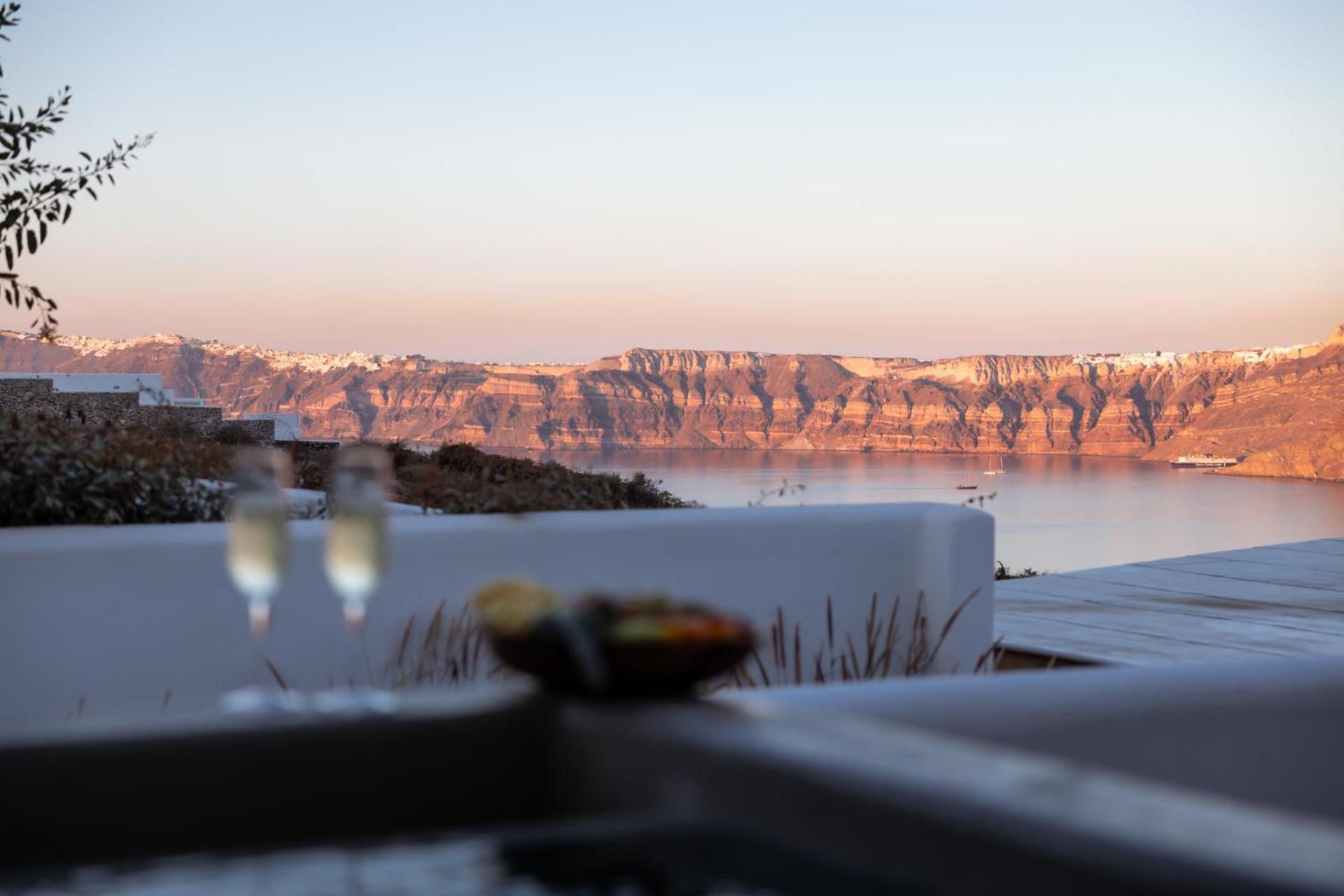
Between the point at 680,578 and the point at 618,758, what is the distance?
340 cm

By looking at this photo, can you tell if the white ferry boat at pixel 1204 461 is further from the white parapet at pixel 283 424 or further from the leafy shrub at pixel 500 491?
the leafy shrub at pixel 500 491

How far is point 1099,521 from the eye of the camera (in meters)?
38.4

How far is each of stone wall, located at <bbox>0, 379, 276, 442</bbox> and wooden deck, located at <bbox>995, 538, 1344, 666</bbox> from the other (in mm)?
7626

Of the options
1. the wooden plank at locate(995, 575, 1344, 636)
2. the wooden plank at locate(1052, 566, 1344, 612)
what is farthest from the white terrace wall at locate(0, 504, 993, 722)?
the wooden plank at locate(1052, 566, 1344, 612)

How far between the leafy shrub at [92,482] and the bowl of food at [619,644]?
3.40 meters

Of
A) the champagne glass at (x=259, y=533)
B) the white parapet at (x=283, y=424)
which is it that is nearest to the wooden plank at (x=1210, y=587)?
the champagne glass at (x=259, y=533)

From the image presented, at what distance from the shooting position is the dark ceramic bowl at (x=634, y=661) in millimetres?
1757

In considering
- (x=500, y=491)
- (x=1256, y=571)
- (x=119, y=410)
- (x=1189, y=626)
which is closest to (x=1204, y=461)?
(x=119, y=410)

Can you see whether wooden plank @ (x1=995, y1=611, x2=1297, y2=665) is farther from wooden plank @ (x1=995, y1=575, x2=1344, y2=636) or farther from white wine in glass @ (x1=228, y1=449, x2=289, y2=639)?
white wine in glass @ (x1=228, y1=449, x2=289, y2=639)

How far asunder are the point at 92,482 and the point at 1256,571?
6.80 metres

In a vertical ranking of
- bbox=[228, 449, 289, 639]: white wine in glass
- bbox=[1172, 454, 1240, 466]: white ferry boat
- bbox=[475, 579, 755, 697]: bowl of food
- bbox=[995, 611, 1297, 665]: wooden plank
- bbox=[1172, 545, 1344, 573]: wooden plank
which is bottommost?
bbox=[1172, 454, 1240, 466]: white ferry boat

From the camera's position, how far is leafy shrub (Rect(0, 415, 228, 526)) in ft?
15.4

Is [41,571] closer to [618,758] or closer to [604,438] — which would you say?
[618,758]

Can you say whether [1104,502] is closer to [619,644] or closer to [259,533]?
[259,533]
